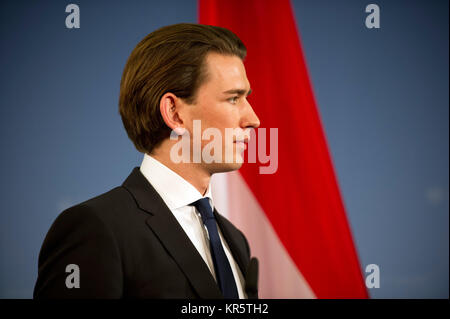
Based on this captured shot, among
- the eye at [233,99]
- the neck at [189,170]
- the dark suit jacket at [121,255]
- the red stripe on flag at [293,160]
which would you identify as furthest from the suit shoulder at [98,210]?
the red stripe on flag at [293,160]

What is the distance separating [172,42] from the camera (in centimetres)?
96

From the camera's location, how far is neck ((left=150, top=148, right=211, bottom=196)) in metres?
0.95

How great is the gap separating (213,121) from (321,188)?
96 cm

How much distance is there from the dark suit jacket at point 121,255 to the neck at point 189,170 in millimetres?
115

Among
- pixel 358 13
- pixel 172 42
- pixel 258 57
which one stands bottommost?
pixel 172 42

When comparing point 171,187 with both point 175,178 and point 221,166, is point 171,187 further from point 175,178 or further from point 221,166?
point 221,166

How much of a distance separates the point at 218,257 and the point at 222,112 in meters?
0.35

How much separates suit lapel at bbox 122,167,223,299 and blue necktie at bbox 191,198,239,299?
0.05 m

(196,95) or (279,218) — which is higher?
(196,95)
